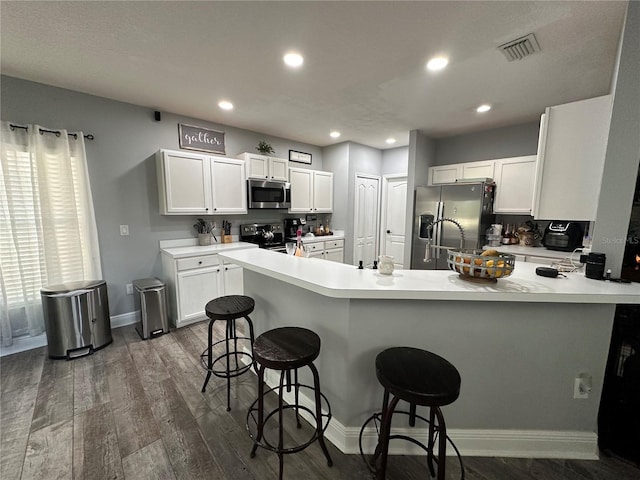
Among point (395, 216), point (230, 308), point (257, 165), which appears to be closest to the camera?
point (230, 308)

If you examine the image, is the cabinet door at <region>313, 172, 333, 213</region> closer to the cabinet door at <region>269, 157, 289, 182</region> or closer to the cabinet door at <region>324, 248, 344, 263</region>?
the cabinet door at <region>269, 157, 289, 182</region>

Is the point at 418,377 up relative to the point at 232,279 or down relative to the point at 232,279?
up

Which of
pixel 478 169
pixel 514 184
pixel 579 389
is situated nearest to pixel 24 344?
pixel 579 389

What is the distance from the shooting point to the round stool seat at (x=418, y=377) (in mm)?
1069

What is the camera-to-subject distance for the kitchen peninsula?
1.45 metres

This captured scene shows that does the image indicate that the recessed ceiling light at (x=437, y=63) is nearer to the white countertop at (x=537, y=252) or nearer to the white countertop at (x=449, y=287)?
the white countertop at (x=449, y=287)

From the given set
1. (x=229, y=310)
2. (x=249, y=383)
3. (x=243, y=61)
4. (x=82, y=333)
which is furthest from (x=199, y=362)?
(x=243, y=61)

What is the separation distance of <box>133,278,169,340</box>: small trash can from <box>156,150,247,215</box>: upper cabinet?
3.02 feet

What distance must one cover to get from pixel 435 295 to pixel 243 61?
7.64 ft

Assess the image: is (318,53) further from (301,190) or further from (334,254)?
(334,254)

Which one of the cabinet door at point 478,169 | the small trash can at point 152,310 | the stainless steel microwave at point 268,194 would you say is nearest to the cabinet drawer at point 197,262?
the small trash can at point 152,310

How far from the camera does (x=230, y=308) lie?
6.39 feet

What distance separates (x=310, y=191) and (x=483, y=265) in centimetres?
370

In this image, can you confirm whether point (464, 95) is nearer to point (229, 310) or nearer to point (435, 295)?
point (435, 295)
